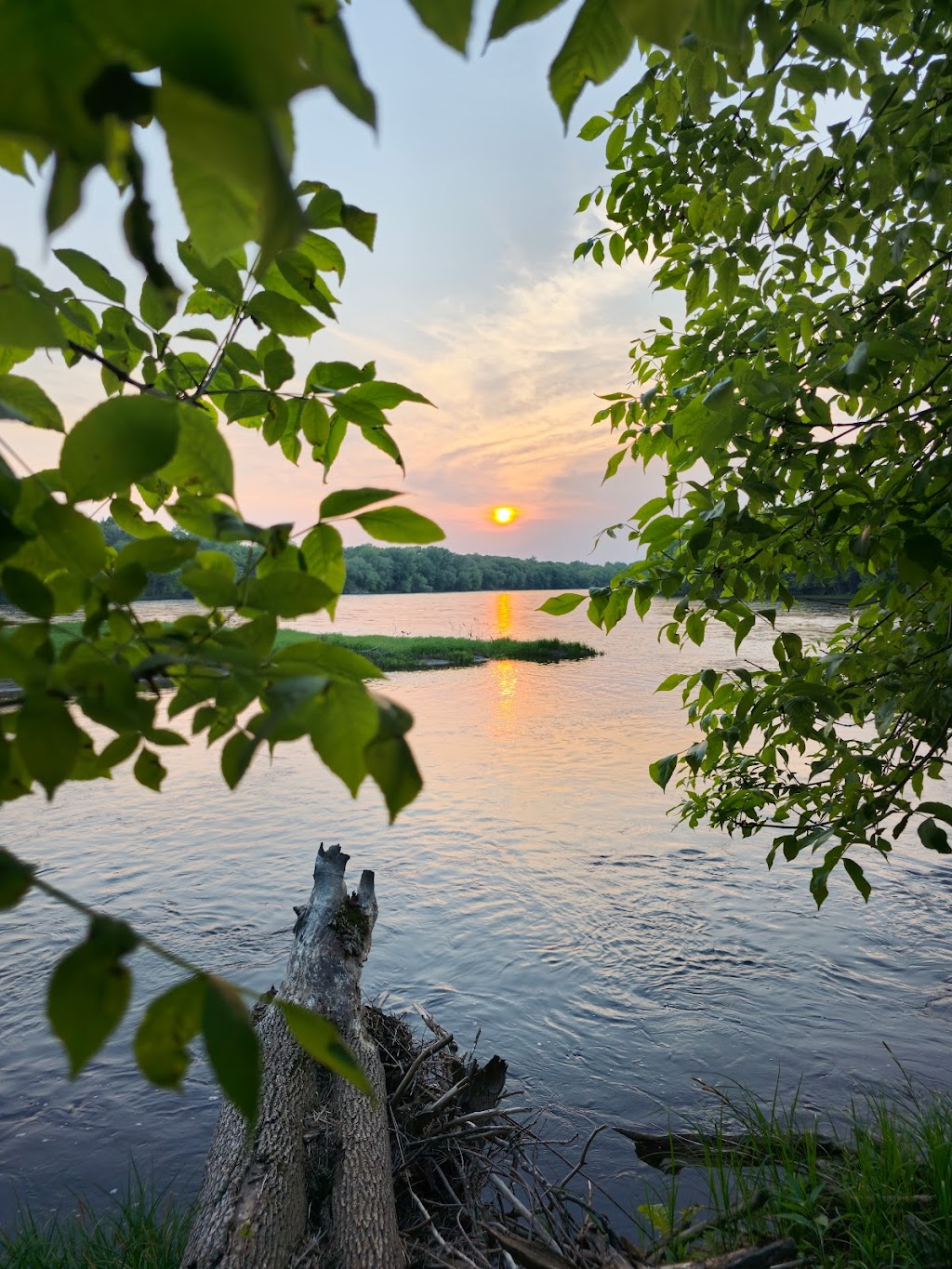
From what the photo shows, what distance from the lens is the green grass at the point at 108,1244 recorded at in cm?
287

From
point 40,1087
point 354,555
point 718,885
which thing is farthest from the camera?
point 354,555

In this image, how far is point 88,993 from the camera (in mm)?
412

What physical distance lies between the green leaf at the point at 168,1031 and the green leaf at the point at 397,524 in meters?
0.38

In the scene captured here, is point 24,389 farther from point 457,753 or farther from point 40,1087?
point 457,753

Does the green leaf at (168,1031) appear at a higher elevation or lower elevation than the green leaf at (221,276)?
lower

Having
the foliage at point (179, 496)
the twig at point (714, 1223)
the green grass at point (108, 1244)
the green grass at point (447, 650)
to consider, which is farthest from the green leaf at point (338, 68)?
the green grass at point (447, 650)

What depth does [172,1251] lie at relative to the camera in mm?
2926

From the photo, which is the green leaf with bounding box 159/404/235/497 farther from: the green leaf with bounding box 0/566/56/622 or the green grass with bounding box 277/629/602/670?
the green grass with bounding box 277/629/602/670

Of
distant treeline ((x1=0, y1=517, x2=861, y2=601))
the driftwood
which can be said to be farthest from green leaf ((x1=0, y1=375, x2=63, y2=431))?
distant treeline ((x1=0, y1=517, x2=861, y2=601))

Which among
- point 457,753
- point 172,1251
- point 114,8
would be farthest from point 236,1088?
point 457,753

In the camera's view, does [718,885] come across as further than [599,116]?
Yes

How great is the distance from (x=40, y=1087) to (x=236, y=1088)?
236 inches

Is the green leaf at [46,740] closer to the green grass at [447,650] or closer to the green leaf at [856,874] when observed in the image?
the green leaf at [856,874]

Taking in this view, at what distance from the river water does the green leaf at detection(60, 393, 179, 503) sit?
13.4ft
